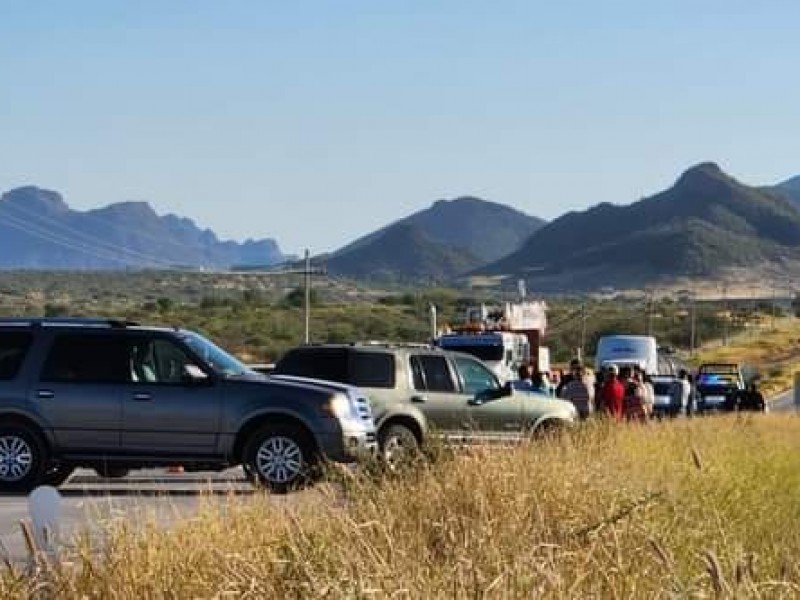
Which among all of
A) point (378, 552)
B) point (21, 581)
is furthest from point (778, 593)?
point (21, 581)

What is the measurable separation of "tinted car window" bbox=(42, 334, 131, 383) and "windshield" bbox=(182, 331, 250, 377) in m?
0.73

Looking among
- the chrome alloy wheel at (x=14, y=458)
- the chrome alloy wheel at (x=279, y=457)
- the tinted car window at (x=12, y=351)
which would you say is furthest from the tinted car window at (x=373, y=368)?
the chrome alloy wheel at (x=14, y=458)

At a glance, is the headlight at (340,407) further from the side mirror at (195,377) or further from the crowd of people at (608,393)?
the crowd of people at (608,393)

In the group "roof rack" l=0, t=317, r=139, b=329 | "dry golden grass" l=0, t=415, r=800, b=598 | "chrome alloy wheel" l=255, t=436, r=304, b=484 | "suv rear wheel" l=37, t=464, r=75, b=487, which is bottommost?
"suv rear wheel" l=37, t=464, r=75, b=487

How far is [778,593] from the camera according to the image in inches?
251

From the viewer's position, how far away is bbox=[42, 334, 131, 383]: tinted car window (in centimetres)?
1873

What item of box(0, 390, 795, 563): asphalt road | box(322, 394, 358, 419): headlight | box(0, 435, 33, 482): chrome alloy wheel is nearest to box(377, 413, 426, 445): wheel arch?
box(0, 390, 795, 563): asphalt road

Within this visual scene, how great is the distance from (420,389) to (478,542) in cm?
1502

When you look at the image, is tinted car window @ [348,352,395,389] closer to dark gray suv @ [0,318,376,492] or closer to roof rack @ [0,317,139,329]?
dark gray suv @ [0,318,376,492]

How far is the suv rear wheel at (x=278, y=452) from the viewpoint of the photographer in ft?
59.8

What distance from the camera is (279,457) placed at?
18.4m

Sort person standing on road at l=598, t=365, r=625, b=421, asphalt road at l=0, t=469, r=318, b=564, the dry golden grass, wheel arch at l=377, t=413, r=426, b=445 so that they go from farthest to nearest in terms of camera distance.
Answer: person standing on road at l=598, t=365, r=625, b=421
wheel arch at l=377, t=413, r=426, b=445
asphalt road at l=0, t=469, r=318, b=564
the dry golden grass

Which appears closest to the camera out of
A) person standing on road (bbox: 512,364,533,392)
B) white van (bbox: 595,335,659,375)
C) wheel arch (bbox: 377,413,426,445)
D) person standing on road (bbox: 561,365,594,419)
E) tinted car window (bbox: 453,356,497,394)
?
wheel arch (bbox: 377,413,426,445)

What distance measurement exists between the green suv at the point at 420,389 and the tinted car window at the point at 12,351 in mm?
4645
